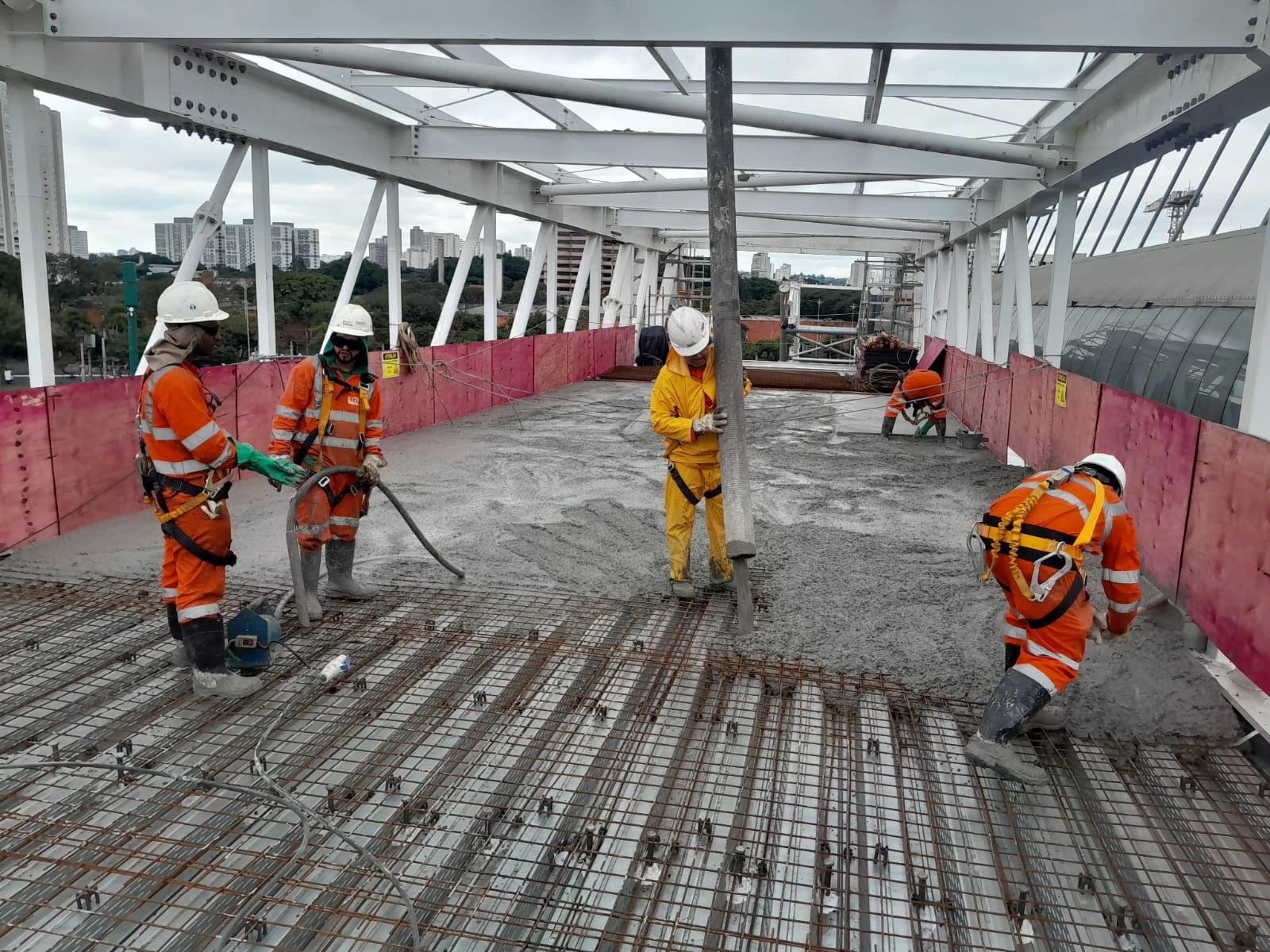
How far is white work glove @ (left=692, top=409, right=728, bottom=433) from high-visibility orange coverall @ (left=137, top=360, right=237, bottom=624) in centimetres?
276

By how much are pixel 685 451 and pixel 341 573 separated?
7.85 feet

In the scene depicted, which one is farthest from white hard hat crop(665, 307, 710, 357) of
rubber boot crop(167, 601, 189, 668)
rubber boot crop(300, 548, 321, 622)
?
rubber boot crop(167, 601, 189, 668)

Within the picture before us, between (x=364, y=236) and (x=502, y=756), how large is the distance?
8.93 m

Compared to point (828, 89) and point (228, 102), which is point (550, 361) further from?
point (228, 102)

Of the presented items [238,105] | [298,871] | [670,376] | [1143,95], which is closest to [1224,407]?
[1143,95]

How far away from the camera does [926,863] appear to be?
11.2ft

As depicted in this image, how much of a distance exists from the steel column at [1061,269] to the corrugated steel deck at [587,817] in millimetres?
7388

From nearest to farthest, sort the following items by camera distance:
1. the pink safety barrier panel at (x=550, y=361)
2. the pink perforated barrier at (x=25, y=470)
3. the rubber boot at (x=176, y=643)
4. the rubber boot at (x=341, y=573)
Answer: the rubber boot at (x=176, y=643), the rubber boot at (x=341, y=573), the pink perforated barrier at (x=25, y=470), the pink safety barrier panel at (x=550, y=361)

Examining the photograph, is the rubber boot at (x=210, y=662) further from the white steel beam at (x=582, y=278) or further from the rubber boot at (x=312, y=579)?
the white steel beam at (x=582, y=278)

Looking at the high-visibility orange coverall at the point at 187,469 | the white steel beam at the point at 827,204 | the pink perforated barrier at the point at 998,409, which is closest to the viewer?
the high-visibility orange coverall at the point at 187,469

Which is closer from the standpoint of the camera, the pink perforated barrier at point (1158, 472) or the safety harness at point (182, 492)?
the safety harness at point (182, 492)

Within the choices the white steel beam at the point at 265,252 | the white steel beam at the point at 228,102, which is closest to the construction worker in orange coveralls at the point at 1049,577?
the white steel beam at the point at 228,102

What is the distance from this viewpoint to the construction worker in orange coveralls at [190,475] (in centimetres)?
436

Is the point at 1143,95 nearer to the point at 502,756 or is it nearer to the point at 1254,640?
the point at 1254,640
